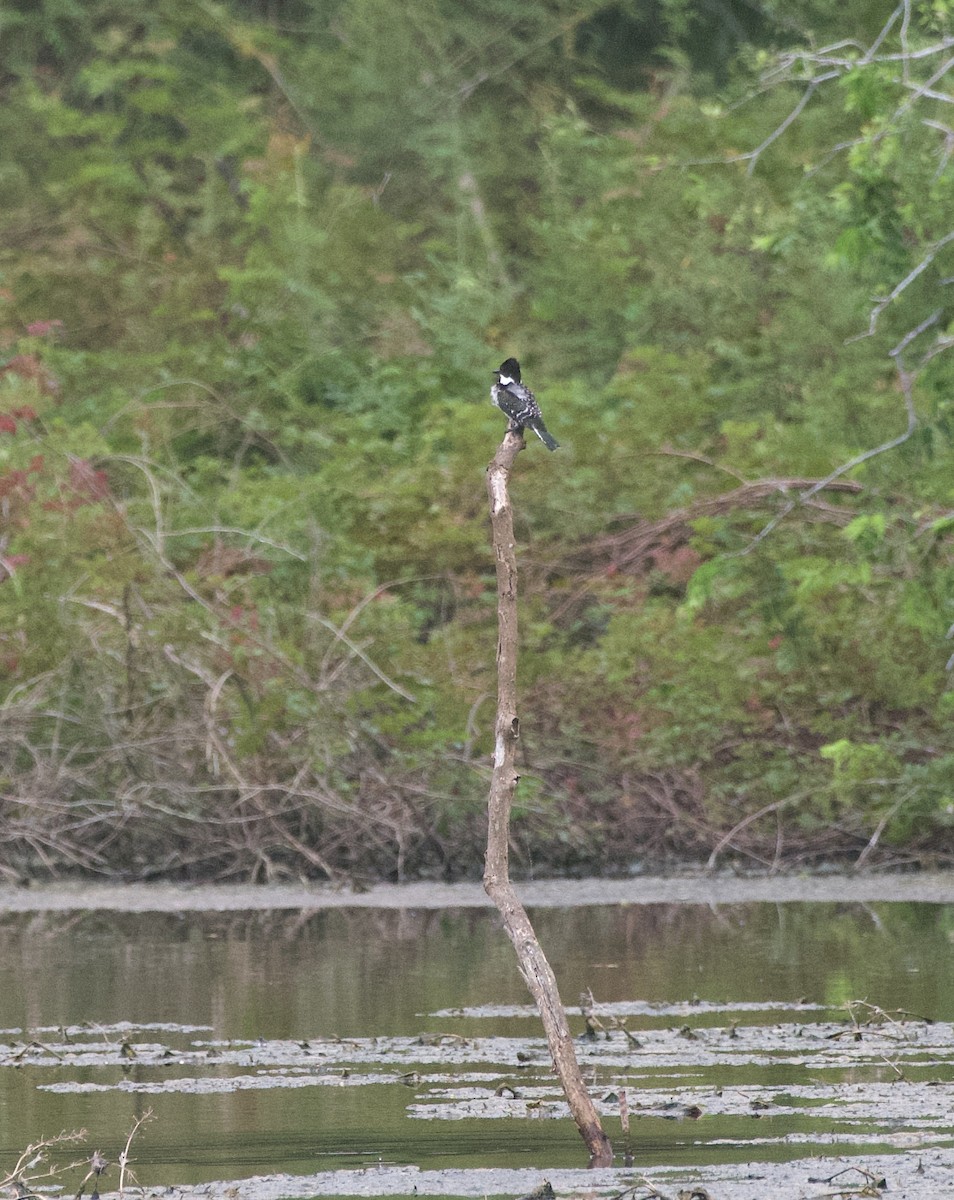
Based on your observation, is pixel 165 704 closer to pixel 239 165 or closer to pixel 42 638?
pixel 42 638

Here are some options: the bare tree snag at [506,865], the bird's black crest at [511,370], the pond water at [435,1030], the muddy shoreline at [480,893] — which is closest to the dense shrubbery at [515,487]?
the muddy shoreline at [480,893]

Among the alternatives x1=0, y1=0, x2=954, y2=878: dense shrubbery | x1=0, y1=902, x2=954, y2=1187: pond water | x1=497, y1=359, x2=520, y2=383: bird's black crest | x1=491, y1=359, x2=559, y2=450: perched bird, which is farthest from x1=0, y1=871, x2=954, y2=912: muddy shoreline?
x1=491, y1=359, x2=559, y2=450: perched bird

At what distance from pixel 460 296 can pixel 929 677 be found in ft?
24.0

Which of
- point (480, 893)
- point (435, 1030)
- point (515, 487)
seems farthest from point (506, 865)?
point (515, 487)

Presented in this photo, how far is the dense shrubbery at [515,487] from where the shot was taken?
53.2 ft

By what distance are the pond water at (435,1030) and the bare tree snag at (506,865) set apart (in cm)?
22

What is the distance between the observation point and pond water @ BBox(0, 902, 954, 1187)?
7.98 m

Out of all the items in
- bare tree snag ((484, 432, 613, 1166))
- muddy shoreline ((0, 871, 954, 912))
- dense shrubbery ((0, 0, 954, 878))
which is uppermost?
dense shrubbery ((0, 0, 954, 878))

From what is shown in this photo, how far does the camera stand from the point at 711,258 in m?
21.1

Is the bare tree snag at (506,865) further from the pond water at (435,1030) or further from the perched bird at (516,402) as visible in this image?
the perched bird at (516,402)

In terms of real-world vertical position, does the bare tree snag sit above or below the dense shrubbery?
below

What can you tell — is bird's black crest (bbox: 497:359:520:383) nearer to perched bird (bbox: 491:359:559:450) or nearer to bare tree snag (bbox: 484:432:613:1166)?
perched bird (bbox: 491:359:559:450)

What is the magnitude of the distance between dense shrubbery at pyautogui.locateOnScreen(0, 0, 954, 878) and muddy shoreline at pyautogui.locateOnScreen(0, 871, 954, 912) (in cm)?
32

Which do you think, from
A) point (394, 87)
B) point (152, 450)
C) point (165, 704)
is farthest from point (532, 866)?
point (394, 87)
